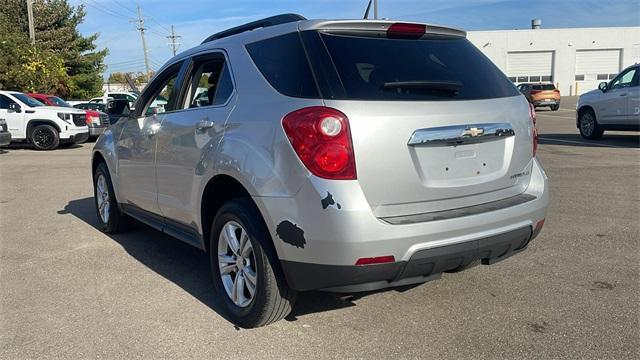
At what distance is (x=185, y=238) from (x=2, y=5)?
133ft

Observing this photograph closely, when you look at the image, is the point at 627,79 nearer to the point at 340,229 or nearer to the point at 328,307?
the point at 328,307

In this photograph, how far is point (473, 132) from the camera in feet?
10.4

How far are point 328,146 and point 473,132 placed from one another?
904 millimetres

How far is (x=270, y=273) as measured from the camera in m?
3.20

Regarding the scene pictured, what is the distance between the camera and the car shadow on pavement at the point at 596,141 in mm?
13036

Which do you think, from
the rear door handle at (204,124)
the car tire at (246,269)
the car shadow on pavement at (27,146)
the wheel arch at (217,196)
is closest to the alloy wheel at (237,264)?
the car tire at (246,269)

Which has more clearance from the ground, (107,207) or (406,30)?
(406,30)

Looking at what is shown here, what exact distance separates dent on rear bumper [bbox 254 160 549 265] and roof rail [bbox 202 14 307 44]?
1.32m

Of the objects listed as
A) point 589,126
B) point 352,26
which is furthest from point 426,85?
point 589,126

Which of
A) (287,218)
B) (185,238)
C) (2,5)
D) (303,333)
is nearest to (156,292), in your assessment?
(185,238)

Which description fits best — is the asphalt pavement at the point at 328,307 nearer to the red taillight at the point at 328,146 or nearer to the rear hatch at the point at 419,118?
the rear hatch at the point at 419,118

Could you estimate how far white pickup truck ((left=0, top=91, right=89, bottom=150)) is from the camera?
1587 centimetres

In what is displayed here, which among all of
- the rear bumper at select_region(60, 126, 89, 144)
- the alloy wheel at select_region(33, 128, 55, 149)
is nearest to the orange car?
the rear bumper at select_region(60, 126, 89, 144)

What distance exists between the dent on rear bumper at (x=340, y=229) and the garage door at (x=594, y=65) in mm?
59828
